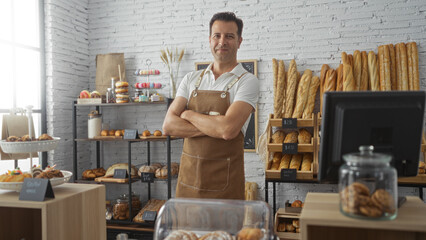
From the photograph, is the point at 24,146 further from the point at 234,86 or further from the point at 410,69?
the point at 410,69

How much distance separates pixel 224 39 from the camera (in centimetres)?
229

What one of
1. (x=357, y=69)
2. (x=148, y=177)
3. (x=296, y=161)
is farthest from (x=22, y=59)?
(x=357, y=69)

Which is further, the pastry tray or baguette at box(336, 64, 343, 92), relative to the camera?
baguette at box(336, 64, 343, 92)

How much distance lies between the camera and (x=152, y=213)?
3.89 meters

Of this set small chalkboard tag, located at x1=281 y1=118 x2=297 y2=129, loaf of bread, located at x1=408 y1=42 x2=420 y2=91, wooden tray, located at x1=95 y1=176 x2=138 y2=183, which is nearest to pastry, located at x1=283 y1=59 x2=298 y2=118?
small chalkboard tag, located at x1=281 y1=118 x2=297 y2=129

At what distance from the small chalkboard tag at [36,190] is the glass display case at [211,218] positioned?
1.94ft

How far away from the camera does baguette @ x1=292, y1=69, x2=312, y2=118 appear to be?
3.67m

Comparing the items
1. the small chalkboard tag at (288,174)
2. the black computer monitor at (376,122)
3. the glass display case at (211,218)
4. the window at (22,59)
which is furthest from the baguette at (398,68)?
the window at (22,59)

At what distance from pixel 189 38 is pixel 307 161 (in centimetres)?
190

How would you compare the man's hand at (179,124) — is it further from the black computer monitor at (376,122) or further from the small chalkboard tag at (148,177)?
the small chalkboard tag at (148,177)

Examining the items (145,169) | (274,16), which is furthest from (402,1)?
(145,169)

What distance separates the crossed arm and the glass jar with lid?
1.05 metres

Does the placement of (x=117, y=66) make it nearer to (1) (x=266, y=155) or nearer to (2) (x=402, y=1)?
(1) (x=266, y=155)

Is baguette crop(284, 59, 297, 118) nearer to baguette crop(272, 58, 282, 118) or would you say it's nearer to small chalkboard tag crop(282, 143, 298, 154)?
baguette crop(272, 58, 282, 118)
